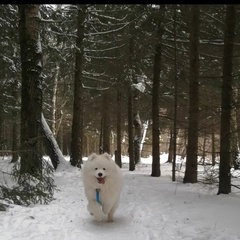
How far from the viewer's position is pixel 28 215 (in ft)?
23.0

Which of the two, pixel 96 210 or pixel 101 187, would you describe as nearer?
pixel 96 210

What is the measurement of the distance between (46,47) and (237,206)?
31.0 feet

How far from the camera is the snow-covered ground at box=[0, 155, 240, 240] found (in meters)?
6.11

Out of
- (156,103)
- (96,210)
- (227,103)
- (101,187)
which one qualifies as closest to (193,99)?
(227,103)

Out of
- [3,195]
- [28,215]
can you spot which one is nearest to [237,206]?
[28,215]

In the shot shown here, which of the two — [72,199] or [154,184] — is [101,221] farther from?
[154,184]

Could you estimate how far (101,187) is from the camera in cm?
749

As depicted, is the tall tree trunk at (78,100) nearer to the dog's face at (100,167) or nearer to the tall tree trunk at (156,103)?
the tall tree trunk at (156,103)

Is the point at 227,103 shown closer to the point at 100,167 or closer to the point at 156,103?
the point at 100,167

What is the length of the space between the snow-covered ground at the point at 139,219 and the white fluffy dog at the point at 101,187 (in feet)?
0.89

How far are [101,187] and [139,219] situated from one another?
1.04 metres

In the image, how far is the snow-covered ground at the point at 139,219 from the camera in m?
6.11

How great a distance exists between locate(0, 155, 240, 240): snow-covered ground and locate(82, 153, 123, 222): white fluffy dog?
27cm

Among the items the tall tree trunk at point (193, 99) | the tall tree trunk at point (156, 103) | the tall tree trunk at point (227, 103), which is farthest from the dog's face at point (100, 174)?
the tall tree trunk at point (156, 103)
